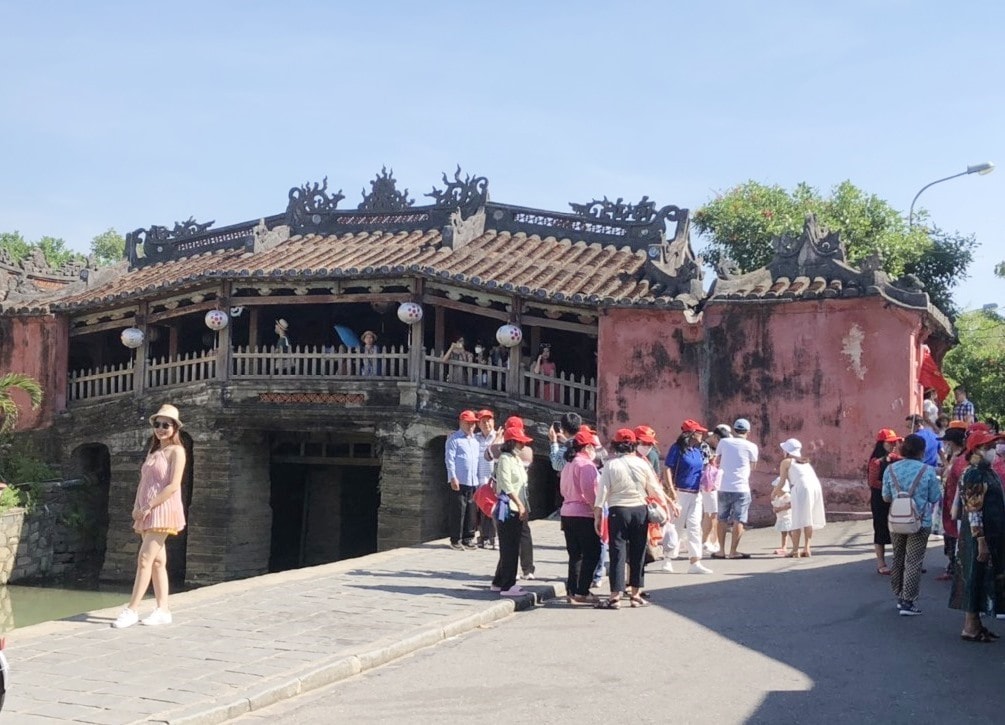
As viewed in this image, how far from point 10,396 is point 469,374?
1016 cm

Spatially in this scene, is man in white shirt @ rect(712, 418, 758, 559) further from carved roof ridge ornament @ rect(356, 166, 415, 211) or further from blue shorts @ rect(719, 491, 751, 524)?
carved roof ridge ornament @ rect(356, 166, 415, 211)

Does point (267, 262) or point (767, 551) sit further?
point (267, 262)

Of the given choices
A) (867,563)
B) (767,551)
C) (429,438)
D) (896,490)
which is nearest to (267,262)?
(429,438)

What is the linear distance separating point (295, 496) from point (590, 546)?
1344 centimetres

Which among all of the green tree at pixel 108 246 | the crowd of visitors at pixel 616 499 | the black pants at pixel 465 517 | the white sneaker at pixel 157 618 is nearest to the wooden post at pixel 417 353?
the crowd of visitors at pixel 616 499

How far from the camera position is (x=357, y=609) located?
30.4 feet

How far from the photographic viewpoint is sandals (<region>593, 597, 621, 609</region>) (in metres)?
9.50

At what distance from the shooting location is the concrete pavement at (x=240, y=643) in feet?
20.2

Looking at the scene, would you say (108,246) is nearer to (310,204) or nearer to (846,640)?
(310,204)

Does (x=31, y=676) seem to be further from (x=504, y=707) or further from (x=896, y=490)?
(x=896, y=490)

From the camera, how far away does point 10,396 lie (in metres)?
21.7

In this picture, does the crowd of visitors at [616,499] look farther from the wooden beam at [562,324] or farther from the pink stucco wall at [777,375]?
the wooden beam at [562,324]

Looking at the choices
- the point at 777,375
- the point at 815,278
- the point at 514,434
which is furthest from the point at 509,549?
the point at 815,278

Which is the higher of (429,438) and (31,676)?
(429,438)
